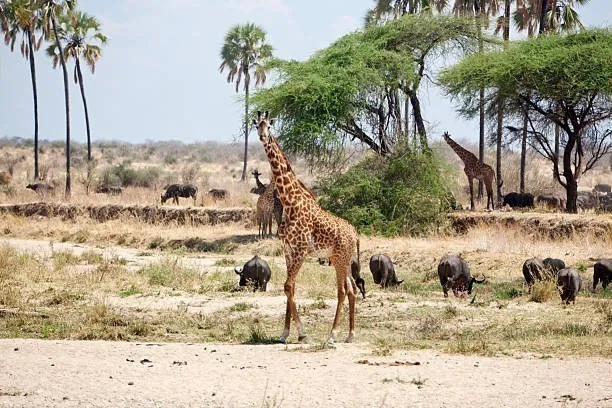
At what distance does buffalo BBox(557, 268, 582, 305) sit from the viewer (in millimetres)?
16781

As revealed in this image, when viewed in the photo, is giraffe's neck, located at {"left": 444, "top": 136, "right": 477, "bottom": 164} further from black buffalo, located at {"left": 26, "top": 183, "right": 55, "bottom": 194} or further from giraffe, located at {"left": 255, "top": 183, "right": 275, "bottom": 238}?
black buffalo, located at {"left": 26, "top": 183, "right": 55, "bottom": 194}

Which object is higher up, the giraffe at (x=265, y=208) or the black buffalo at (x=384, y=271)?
the giraffe at (x=265, y=208)

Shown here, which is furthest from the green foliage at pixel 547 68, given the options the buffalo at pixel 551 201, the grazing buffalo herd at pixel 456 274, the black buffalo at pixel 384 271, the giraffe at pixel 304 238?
the giraffe at pixel 304 238

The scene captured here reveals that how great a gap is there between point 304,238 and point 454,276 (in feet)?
18.8

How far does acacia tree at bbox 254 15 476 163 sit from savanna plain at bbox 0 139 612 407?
4.41 metres

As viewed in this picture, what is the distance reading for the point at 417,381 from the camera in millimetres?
10641

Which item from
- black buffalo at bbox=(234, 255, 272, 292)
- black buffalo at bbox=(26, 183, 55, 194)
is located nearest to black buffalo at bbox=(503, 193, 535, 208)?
black buffalo at bbox=(234, 255, 272, 292)

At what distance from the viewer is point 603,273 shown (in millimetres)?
19016

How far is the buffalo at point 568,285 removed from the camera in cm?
1678

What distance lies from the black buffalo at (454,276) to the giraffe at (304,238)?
488cm

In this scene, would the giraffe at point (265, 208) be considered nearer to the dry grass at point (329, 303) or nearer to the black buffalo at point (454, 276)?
the dry grass at point (329, 303)

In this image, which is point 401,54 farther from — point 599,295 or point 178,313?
point 178,313

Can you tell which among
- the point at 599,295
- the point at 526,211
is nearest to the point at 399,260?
the point at 599,295

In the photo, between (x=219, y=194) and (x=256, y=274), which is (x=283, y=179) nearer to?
(x=256, y=274)
